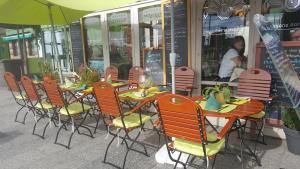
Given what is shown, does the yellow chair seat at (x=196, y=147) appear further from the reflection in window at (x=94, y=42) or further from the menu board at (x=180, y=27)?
the reflection in window at (x=94, y=42)

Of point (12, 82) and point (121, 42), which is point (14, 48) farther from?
point (12, 82)

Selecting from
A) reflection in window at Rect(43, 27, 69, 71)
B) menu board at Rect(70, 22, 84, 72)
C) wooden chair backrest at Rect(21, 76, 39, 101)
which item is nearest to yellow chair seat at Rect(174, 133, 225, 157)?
wooden chair backrest at Rect(21, 76, 39, 101)

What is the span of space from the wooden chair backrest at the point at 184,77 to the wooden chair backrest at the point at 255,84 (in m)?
1.11

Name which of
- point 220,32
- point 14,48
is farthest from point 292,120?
point 14,48

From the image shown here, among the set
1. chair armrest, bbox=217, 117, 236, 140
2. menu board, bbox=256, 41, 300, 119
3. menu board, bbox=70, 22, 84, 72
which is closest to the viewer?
chair armrest, bbox=217, 117, 236, 140

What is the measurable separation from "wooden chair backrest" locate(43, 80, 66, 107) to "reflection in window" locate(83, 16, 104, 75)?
3.11 meters

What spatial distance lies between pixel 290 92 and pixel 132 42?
167 inches

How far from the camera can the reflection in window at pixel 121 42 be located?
641 cm

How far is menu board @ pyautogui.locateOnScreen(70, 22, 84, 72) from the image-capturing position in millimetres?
7617

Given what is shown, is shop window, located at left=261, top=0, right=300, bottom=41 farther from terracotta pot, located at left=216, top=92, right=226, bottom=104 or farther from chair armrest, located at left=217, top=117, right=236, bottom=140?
chair armrest, located at left=217, top=117, right=236, bottom=140

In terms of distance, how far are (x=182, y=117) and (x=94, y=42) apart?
5587mm

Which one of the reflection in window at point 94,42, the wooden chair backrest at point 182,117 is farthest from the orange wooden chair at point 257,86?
the reflection in window at point 94,42

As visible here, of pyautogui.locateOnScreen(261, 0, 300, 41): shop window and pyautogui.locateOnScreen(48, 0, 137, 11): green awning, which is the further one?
pyautogui.locateOnScreen(48, 0, 137, 11): green awning

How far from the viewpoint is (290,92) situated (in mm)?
2594
